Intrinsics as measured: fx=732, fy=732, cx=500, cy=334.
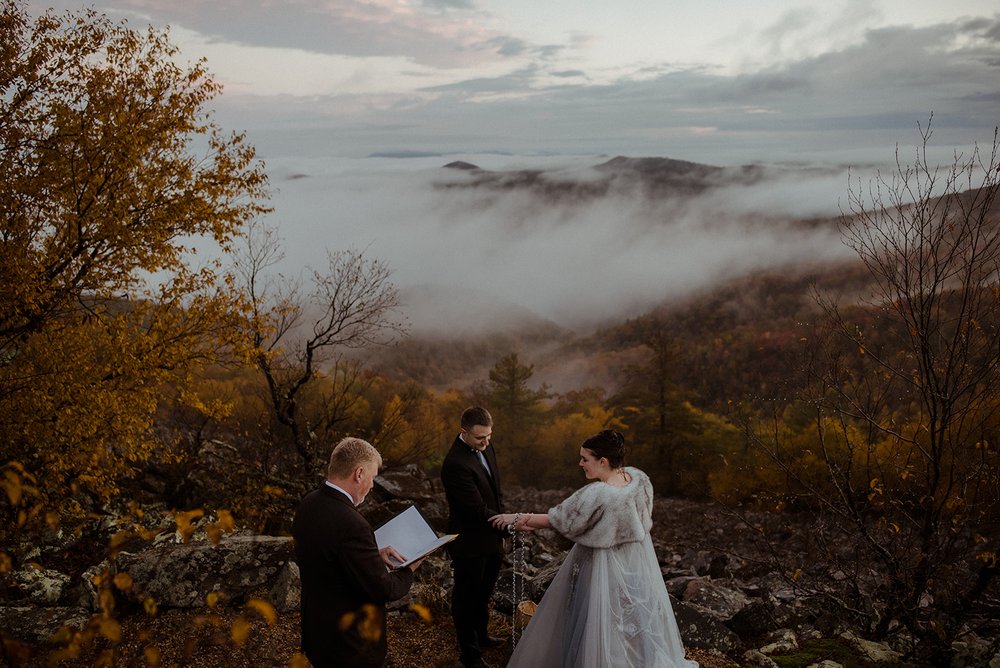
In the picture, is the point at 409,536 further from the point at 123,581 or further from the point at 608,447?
the point at 123,581

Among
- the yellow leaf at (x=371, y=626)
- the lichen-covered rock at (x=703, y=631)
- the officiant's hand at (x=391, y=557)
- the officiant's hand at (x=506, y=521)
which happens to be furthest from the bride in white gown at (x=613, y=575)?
the lichen-covered rock at (x=703, y=631)

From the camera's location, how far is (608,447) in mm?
5320

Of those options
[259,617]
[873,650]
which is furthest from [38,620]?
[873,650]

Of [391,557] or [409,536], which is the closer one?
[391,557]

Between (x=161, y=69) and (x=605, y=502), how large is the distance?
11.5 metres

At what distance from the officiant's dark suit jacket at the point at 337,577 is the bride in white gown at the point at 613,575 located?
1.60 meters

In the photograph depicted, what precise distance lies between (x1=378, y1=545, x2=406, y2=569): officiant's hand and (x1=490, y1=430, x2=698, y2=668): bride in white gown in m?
1.27

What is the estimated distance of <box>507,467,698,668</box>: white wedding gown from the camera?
528 cm

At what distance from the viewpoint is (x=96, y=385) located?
10.6m

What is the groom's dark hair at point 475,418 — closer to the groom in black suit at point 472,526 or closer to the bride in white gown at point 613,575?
the groom in black suit at point 472,526

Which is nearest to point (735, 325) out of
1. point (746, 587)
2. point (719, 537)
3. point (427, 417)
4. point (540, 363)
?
point (540, 363)

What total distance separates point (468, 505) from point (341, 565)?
86.0 inches

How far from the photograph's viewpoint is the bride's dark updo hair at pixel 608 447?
532 cm

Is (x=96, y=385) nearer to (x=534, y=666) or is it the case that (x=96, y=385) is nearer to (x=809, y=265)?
(x=534, y=666)
